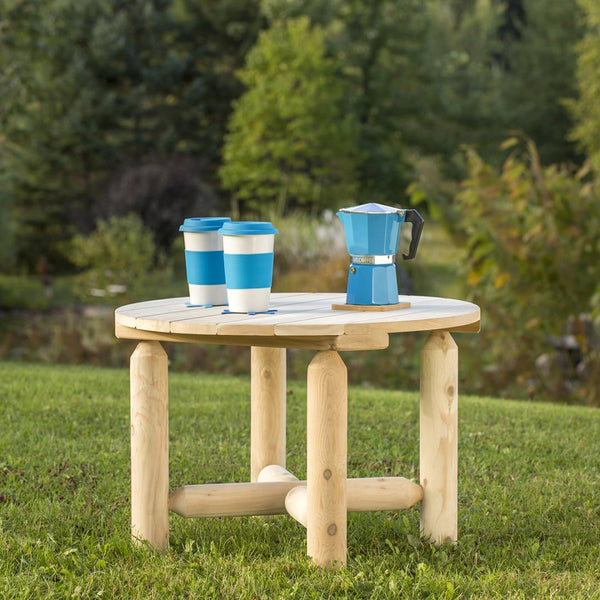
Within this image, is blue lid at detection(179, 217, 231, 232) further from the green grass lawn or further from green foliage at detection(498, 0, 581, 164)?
green foliage at detection(498, 0, 581, 164)

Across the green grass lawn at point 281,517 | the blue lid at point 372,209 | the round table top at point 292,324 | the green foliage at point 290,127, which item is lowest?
the green grass lawn at point 281,517

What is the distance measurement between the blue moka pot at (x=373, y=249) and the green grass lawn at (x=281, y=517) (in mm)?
910

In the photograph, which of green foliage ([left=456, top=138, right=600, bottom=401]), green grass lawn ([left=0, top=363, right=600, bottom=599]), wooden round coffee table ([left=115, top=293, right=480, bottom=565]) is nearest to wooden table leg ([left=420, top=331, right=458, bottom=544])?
wooden round coffee table ([left=115, top=293, right=480, bottom=565])

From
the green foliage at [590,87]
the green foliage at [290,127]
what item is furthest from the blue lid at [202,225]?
the green foliage at [590,87]

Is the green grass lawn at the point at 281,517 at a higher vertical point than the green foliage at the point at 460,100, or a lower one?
lower

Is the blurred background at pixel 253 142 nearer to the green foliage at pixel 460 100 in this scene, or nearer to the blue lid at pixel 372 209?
the green foliage at pixel 460 100

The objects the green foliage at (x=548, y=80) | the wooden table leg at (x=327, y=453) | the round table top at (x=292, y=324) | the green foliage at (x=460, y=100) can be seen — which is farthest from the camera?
the green foliage at (x=548, y=80)

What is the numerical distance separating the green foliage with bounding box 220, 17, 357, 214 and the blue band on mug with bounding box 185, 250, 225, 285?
50.8 feet

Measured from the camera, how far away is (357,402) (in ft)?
18.6

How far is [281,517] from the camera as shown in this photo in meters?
3.73

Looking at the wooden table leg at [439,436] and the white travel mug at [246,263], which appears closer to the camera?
the white travel mug at [246,263]

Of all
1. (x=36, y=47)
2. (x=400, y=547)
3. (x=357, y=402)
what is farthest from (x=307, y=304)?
(x=36, y=47)

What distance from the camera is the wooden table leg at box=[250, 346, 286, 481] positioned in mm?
3717

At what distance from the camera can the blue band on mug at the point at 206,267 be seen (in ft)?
10.7
